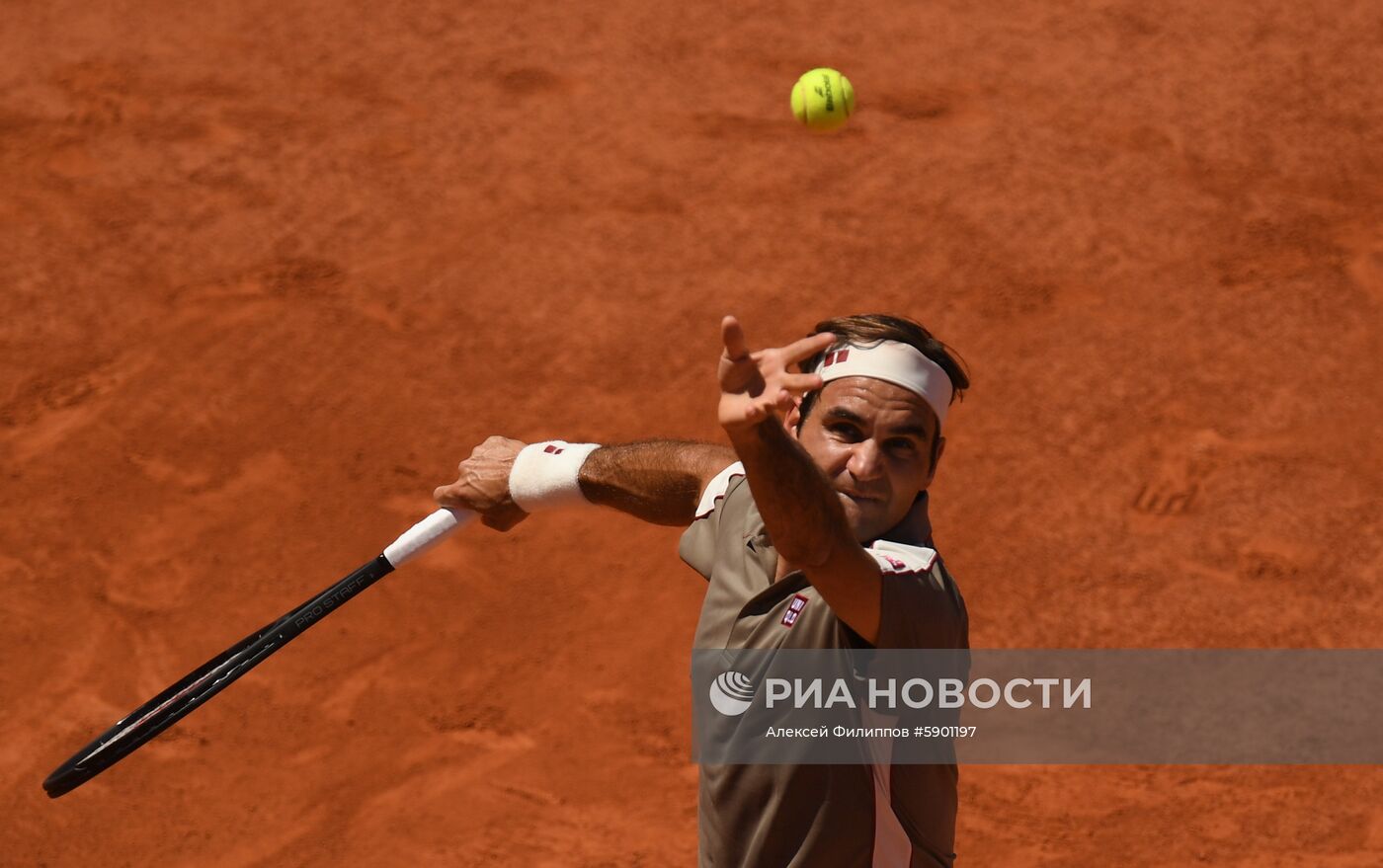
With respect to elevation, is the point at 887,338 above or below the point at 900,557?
above

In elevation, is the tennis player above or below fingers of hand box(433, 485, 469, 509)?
below

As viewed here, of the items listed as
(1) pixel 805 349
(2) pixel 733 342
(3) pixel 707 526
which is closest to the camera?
(2) pixel 733 342

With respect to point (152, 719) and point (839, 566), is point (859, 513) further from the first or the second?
point (152, 719)

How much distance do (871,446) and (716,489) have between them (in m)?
0.64

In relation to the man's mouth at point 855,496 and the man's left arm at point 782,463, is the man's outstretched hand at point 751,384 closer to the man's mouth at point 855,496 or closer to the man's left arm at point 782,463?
the man's left arm at point 782,463

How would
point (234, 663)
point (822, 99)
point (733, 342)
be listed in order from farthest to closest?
point (822, 99), point (234, 663), point (733, 342)

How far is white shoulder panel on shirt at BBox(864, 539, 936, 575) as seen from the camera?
333 centimetres

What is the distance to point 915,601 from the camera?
3.32 m

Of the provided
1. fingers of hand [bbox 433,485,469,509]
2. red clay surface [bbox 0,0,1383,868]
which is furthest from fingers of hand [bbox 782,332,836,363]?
red clay surface [bbox 0,0,1383,868]

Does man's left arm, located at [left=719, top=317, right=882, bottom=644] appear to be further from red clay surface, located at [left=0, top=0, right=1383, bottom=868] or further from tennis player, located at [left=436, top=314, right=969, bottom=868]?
red clay surface, located at [left=0, top=0, right=1383, bottom=868]

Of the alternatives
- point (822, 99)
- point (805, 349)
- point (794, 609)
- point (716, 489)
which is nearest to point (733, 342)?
point (805, 349)

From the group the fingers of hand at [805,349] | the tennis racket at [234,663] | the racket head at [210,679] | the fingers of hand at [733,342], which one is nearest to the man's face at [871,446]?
the fingers of hand at [805,349]

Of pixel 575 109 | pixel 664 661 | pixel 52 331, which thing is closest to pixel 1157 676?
pixel 664 661

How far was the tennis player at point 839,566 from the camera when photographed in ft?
10.1
